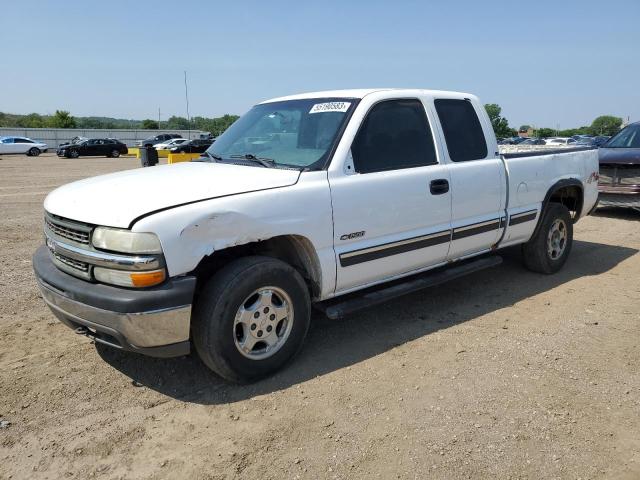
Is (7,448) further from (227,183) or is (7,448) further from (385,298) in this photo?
(385,298)

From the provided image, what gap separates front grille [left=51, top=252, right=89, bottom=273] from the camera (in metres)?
3.15

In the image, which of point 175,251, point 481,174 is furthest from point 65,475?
point 481,174

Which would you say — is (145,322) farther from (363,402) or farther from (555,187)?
(555,187)

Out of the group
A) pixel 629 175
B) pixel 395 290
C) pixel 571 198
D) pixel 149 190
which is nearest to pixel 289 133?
pixel 149 190

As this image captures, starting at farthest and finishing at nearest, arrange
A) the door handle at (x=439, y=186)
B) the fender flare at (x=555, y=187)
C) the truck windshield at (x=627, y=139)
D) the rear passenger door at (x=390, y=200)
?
1. the truck windshield at (x=627, y=139)
2. the fender flare at (x=555, y=187)
3. the door handle at (x=439, y=186)
4. the rear passenger door at (x=390, y=200)

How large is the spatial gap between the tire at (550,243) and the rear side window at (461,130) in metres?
1.38

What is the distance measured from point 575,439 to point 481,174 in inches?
97.0

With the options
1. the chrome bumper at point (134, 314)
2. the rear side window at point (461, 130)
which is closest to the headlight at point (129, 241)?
the chrome bumper at point (134, 314)

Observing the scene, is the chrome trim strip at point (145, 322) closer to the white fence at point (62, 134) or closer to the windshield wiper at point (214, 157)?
the windshield wiper at point (214, 157)

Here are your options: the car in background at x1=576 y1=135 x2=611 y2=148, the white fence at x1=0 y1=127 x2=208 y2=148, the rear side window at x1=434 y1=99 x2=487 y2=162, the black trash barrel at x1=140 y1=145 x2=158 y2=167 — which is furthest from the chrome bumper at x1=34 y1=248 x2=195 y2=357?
the white fence at x1=0 y1=127 x2=208 y2=148

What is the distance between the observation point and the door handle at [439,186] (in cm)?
420

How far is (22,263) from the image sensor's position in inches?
242

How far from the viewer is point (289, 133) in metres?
4.12

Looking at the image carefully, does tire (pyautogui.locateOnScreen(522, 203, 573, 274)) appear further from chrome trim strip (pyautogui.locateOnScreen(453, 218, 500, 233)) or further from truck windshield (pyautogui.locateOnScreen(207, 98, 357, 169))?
truck windshield (pyautogui.locateOnScreen(207, 98, 357, 169))
